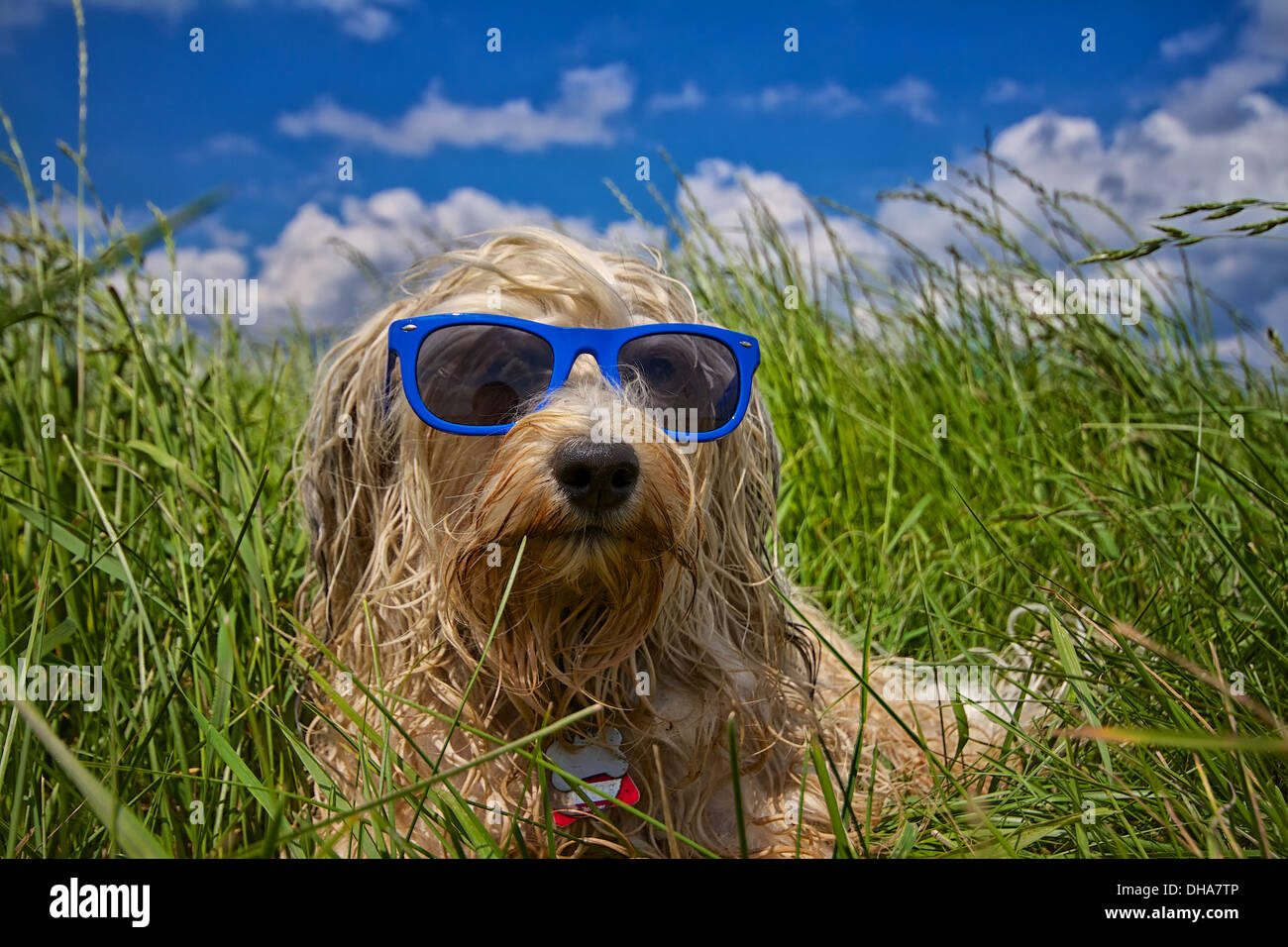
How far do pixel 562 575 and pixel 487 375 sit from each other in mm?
475

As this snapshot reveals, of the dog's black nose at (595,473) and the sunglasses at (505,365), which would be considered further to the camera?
the sunglasses at (505,365)

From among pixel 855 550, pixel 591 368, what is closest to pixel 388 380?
pixel 591 368

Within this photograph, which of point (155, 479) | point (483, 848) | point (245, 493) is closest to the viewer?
point (483, 848)

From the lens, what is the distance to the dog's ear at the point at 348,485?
2.30 meters

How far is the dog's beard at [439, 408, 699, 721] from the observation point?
1.87m

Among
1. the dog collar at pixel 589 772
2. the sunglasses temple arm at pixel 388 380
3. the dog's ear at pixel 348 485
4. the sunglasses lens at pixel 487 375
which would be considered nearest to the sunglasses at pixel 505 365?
the sunglasses lens at pixel 487 375

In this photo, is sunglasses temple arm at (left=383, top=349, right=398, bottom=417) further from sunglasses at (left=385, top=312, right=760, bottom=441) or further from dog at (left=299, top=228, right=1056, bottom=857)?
sunglasses at (left=385, top=312, right=760, bottom=441)

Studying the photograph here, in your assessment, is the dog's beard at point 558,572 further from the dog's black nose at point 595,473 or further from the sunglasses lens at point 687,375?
the sunglasses lens at point 687,375

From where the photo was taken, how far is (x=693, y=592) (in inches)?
85.7

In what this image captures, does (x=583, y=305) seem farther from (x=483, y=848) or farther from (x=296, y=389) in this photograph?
(x=296, y=389)

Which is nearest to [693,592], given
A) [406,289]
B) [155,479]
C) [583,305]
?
[583,305]

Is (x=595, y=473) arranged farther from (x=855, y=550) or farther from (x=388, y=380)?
(x=855, y=550)

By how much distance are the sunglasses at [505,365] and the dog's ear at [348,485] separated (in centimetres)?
23
